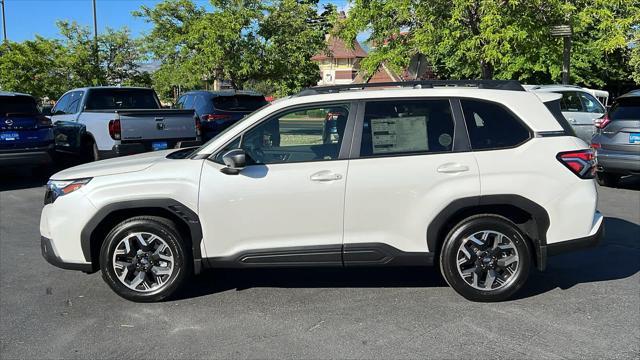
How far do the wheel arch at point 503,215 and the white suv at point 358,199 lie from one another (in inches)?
0.4

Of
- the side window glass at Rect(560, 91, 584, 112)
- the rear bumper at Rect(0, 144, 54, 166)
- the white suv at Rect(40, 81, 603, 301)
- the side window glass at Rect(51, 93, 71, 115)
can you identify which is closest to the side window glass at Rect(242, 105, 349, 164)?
the white suv at Rect(40, 81, 603, 301)

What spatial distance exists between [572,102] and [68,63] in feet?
61.8

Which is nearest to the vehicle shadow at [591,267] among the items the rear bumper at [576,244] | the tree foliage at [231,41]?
the rear bumper at [576,244]

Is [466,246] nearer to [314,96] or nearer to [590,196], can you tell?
[590,196]

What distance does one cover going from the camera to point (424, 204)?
4.36 metres

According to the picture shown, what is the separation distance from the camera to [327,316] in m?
4.29

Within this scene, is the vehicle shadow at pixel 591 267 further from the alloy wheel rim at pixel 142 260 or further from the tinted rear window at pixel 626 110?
the tinted rear window at pixel 626 110

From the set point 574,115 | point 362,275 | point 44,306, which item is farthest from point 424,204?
point 574,115

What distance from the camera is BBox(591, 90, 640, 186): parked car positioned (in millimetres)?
9109

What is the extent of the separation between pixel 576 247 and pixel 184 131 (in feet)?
23.1

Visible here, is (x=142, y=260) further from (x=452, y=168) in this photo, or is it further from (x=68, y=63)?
(x=68, y=63)

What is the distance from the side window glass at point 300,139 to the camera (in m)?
4.49

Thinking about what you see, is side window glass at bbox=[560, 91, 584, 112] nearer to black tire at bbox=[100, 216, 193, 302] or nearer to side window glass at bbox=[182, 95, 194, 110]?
side window glass at bbox=[182, 95, 194, 110]

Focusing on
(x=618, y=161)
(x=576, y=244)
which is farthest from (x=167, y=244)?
(x=618, y=161)
